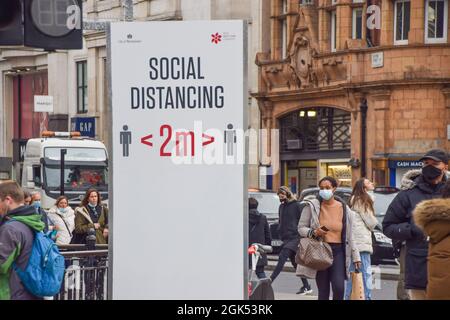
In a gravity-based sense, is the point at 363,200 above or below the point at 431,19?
below

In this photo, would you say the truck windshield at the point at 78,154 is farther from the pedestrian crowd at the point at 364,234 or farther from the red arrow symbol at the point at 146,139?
the red arrow symbol at the point at 146,139

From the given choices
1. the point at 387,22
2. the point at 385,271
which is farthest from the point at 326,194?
the point at 387,22

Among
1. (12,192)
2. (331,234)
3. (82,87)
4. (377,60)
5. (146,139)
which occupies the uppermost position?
(377,60)

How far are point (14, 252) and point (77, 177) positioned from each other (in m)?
28.2

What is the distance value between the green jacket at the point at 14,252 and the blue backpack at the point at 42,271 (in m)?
0.03

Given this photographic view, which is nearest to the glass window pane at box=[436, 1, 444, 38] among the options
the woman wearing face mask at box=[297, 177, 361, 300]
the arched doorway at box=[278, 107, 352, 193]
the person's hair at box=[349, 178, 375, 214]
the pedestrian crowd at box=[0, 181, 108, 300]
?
the arched doorway at box=[278, 107, 352, 193]

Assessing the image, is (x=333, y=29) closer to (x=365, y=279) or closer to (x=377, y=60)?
(x=377, y=60)

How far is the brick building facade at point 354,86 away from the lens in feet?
122

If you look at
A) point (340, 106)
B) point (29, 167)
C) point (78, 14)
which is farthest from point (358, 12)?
point (78, 14)

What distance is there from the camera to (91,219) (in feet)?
65.7

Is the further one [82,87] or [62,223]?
[82,87]

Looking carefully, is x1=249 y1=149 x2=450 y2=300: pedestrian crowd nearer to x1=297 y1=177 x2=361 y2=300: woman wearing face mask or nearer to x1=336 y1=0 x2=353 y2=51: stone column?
x1=297 y1=177 x2=361 y2=300: woman wearing face mask
